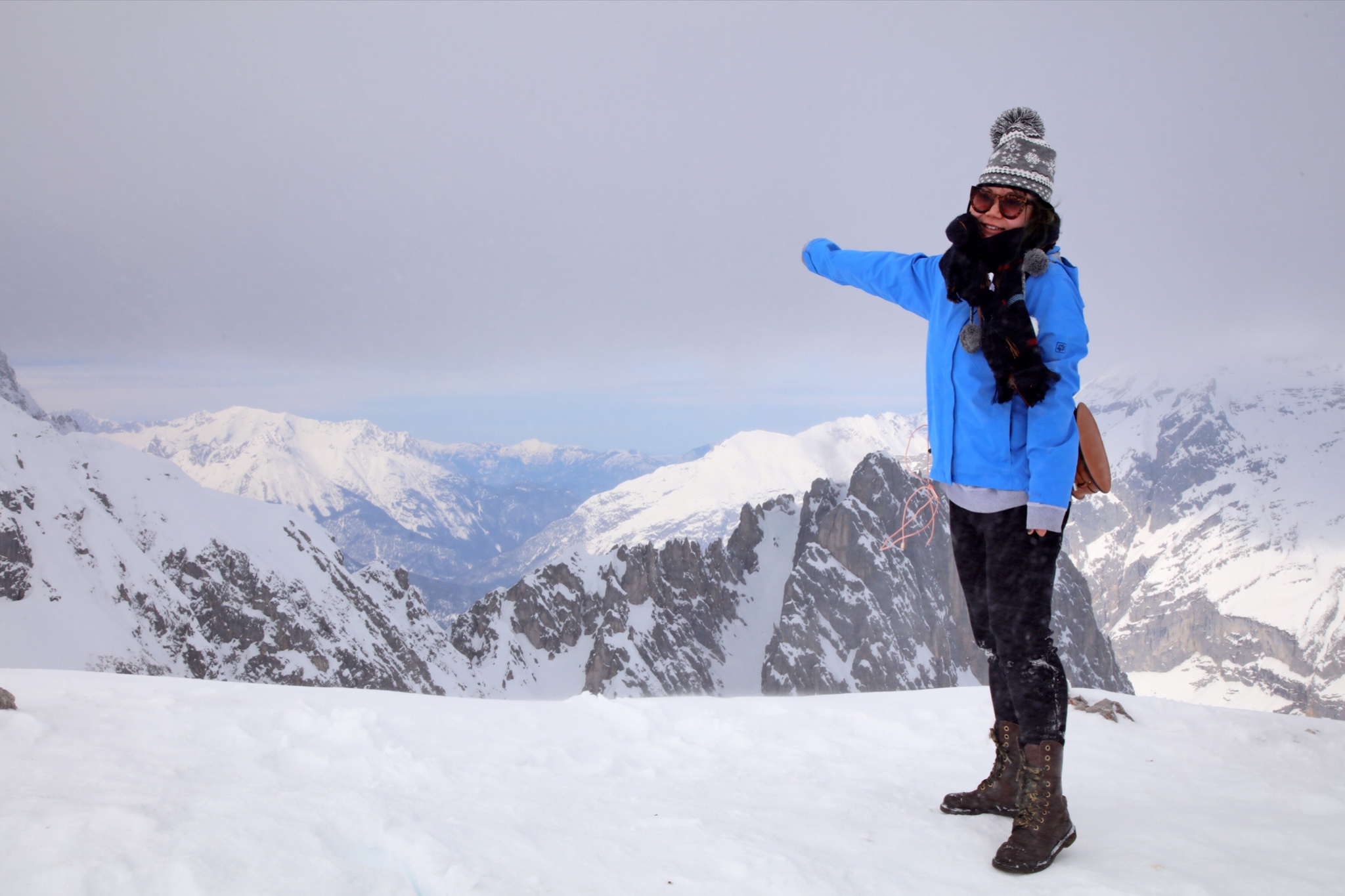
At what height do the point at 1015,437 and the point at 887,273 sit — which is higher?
the point at 887,273

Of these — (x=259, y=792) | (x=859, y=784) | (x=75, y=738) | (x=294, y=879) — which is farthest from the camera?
(x=859, y=784)

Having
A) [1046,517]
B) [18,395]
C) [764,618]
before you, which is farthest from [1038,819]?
[18,395]

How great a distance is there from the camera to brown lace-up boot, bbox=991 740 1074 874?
2.78 m

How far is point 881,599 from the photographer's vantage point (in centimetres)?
12850

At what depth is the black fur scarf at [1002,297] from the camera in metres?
3.01

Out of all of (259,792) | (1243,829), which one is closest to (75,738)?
(259,792)

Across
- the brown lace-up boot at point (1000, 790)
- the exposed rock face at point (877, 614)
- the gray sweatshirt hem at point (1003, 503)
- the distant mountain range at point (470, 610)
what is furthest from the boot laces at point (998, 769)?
the exposed rock face at point (877, 614)

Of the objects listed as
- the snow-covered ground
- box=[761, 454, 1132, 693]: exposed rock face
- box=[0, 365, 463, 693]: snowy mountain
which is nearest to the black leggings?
the snow-covered ground

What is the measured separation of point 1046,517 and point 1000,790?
4.93 ft

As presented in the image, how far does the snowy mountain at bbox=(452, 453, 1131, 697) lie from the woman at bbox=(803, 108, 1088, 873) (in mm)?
122327

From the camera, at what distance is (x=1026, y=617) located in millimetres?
3150

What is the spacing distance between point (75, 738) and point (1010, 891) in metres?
4.39

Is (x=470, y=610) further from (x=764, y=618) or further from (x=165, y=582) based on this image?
(x=764, y=618)

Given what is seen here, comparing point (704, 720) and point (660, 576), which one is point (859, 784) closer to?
point (704, 720)
